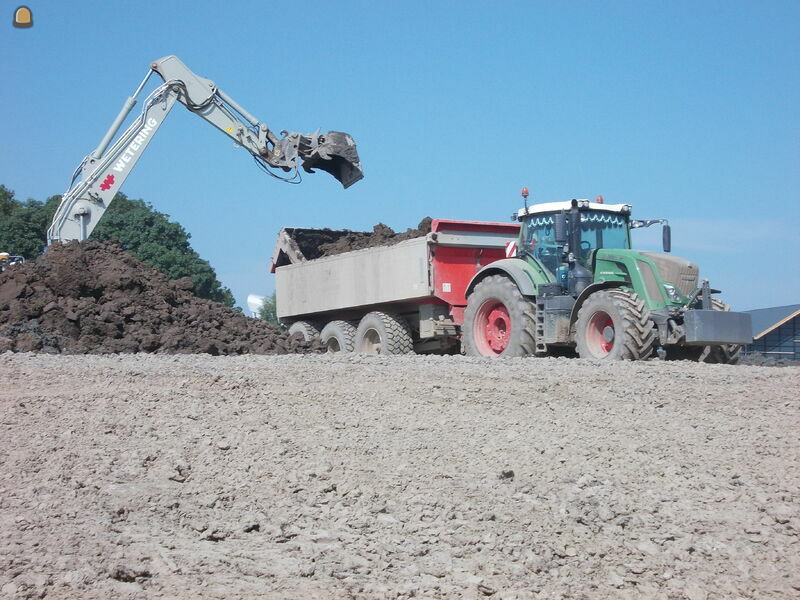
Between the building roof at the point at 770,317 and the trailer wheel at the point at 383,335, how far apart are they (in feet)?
36.8

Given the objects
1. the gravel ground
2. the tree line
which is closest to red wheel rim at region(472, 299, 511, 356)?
the gravel ground

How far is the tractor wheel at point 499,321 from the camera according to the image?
521 inches

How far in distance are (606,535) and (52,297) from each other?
35.2 feet

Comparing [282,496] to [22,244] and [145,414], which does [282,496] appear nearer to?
[145,414]

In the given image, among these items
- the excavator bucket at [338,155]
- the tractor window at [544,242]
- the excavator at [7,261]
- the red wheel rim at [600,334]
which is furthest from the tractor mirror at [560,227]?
the excavator at [7,261]

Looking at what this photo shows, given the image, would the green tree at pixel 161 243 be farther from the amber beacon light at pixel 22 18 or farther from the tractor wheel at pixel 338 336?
the amber beacon light at pixel 22 18

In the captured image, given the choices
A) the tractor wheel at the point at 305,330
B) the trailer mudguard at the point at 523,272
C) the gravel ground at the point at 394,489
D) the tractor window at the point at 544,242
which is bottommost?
the gravel ground at the point at 394,489

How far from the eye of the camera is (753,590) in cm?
502

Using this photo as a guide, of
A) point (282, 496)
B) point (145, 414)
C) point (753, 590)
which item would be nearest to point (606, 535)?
point (753, 590)

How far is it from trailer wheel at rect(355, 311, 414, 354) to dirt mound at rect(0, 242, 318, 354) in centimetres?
98

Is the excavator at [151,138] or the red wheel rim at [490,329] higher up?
the excavator at [151,138]

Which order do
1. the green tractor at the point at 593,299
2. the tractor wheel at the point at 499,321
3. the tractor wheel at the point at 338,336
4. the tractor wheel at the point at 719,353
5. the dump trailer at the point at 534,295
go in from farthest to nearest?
the tractor wheel at the point at 338,336, the tractor wheel at the point at 499,321, the tractor wheel at the point at 719,353, the dump trailer at the point at 534,295, the green tractor at the point at 593,299

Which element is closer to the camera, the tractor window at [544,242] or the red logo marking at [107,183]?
the tractor window at [544,242]

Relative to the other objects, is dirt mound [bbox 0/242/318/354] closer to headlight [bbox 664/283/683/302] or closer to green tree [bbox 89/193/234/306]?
headlight [bbox 664/283/683/302]
